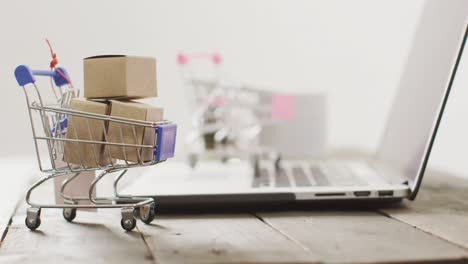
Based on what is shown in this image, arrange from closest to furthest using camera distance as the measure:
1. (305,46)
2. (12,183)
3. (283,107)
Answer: (12,183) → (283,107) → (305,46)

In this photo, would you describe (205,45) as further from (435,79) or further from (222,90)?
(435,79)

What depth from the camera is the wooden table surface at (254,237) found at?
0.64 m

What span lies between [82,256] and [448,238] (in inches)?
17.4

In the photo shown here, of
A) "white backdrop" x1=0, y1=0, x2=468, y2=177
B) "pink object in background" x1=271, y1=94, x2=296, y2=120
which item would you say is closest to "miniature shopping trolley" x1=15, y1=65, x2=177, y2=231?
"white backdrop" x1=0, y1=0, x2=468, y2=177

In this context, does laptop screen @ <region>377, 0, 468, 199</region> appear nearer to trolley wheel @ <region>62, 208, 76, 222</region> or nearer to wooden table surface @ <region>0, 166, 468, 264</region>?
wooden table surface @ <region>0, 166, 468, 264</region>

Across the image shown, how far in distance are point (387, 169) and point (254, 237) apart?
59 cm

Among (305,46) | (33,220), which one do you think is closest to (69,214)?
(33,220)

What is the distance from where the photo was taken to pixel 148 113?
78 centimetres

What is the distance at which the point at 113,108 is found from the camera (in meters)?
0.78

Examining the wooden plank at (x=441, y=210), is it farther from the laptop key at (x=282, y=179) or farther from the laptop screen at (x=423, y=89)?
the laptop key at (x=282, y=179)

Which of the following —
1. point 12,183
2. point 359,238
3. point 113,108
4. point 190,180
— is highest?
point 113,108

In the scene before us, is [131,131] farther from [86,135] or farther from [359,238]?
[359,238]

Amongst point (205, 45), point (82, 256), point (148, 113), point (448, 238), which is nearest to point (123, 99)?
point (148, 113)

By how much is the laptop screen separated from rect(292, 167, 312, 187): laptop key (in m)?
0.18
